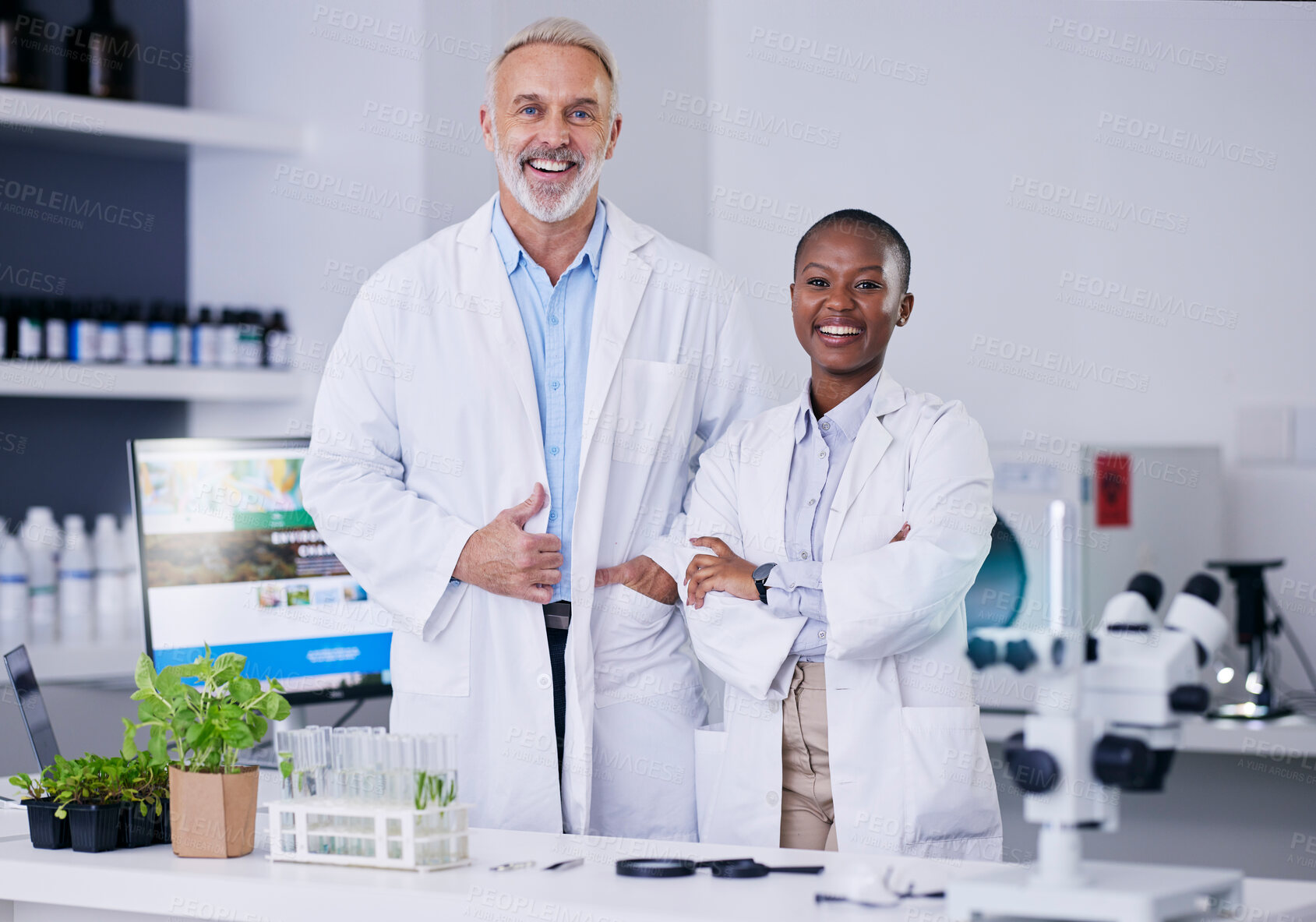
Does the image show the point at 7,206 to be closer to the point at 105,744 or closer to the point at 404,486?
the point at 105,744

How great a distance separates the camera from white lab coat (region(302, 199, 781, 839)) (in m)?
2.05

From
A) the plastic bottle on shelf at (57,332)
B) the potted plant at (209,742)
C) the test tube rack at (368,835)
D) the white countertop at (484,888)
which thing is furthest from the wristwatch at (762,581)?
the plastic bottle on shelf at (57,332)

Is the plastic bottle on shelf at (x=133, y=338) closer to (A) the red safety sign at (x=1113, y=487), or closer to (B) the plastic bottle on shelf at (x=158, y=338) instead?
(B) the plastic bottle on shelf at (x=158, y=338)

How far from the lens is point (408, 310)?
2164 mm

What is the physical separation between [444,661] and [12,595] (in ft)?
5.11

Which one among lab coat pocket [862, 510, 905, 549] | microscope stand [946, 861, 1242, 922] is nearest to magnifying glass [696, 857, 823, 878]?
microscope stand [946, 861, 1242, 922]

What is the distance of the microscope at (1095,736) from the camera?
1183 millimetres

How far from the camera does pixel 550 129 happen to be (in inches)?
83.3

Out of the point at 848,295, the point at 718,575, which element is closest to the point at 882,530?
the point at 718,575

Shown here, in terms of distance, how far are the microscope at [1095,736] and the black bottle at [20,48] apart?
2.87 metres

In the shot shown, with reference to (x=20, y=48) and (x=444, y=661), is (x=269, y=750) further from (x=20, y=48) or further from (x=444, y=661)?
(x=20, y=48)

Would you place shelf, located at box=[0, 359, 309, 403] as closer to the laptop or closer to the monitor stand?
the monitor stand

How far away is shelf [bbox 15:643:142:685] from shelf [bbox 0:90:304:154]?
121cm

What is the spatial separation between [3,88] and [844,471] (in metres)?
2.28
